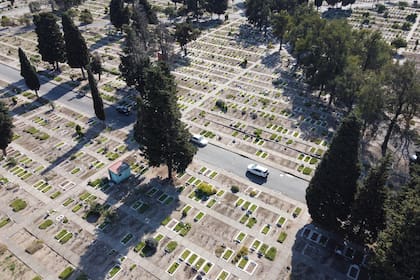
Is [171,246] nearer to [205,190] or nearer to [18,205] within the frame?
[205,190]

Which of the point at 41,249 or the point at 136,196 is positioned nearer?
the point at 41,249

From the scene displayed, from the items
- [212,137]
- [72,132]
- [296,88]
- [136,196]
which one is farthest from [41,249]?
[296,88]

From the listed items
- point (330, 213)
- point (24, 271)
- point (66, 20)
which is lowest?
point (24, 271)

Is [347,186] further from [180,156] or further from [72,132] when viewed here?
[72,132]

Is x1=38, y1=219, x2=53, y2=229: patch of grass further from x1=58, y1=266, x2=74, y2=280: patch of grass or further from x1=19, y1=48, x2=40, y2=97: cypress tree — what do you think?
x1=19, y1=48, x2=40, y2=97: cypress tree

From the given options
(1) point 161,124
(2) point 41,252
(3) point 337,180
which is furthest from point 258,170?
(2) point 41,252

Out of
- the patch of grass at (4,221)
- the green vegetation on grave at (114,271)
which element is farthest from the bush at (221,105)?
the patch of grass at (4,221)
